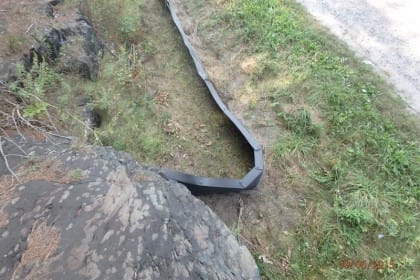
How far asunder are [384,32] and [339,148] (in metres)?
2.61

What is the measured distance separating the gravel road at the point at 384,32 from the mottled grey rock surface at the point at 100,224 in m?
3.77

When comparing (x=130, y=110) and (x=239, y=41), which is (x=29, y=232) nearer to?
(x=130, y=110)

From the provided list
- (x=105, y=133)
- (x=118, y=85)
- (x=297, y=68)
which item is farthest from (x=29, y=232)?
(x=297, y=68)

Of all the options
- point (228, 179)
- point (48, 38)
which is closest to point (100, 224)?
point (228, 179)

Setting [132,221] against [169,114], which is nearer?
[132,221]

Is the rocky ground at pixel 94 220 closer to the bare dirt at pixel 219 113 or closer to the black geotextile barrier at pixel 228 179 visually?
the black geotextile barrier at pixel 228 179

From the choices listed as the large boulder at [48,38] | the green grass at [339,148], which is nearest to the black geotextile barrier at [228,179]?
the green grass at [339,148]

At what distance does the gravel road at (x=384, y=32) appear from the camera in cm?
541

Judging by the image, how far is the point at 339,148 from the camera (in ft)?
15.2

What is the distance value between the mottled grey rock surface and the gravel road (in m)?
3.77

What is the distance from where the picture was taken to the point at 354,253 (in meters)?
3.79

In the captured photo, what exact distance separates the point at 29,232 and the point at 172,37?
4226 millimetres

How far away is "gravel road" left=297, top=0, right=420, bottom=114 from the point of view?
5.41 m
